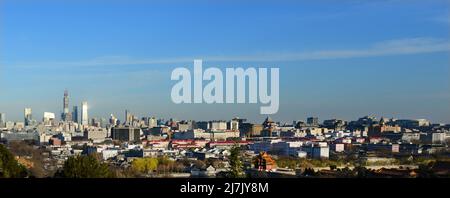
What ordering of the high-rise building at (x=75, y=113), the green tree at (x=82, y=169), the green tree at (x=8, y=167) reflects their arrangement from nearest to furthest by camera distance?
the green tree at (x=8, y=167) → the green tree at (x=82, y=169) → the high-rise building at (x=75, y=113)

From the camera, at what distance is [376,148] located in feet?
45.7

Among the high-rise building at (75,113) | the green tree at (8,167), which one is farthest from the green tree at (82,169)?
the high-rise building at (75,113)

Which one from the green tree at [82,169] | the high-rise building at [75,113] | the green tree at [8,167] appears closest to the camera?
the green tree at [8,167]

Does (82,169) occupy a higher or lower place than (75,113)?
lower

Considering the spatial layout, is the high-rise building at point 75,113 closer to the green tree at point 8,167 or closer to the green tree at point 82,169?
the green tree at point 8,167

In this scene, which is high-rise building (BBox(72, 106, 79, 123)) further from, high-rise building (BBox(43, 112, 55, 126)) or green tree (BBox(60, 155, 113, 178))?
green tree (BBox(60, 155, 113, 178))

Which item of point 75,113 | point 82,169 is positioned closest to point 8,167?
point 82,169

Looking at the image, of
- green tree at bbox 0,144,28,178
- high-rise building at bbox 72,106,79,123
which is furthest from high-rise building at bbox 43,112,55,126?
green tree at bbox 0,144,28,178

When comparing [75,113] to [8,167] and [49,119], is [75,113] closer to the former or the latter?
[49,119]

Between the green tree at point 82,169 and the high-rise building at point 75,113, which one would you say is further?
the high-rise building at point 75,113

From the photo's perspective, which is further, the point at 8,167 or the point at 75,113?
the point at 75,113
